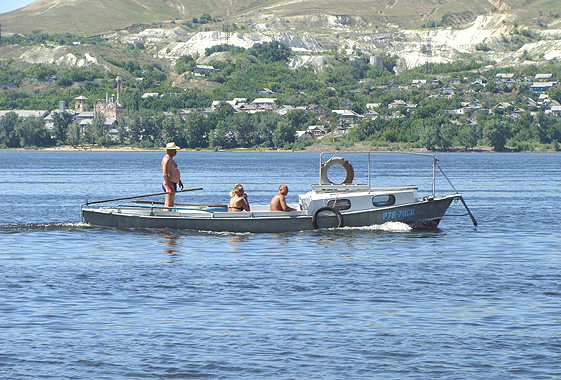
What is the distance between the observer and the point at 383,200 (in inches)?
1400

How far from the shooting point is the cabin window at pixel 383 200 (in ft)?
116

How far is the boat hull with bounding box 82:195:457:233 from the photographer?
3528 cm

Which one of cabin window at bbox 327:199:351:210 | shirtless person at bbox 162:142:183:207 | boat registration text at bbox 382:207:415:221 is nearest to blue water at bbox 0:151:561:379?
boat registration text at bbox 382:207:415:221

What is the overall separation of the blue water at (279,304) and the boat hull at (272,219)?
1.41 ft

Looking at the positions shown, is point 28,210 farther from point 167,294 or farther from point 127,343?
point 127,343

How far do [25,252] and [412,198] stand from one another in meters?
15.7

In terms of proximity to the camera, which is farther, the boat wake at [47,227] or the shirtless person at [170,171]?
the boat wake at [47,227]

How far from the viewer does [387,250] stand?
3125 centimetres

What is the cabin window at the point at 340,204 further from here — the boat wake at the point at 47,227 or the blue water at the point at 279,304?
the boat wake at the point at 47,227

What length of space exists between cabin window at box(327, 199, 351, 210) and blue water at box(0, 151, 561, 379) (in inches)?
42.2

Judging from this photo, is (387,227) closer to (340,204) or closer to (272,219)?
(340,204)

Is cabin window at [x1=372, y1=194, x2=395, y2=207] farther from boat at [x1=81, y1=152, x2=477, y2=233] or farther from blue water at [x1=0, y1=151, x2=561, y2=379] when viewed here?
blue water at [x1=0, y1=151, x2=561, y2=379]

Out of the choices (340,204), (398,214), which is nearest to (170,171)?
(340,204)

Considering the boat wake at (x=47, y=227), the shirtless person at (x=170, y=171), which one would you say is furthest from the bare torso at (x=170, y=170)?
the boat wake at (x=47, y=227)
